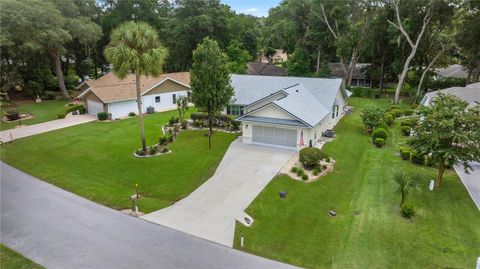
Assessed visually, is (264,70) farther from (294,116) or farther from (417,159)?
(417,159)

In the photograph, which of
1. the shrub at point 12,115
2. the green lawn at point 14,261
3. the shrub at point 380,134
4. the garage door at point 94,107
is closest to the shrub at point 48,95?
the shrub at point 12,115

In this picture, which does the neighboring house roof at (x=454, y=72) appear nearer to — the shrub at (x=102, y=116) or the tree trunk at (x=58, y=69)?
the shrub at (x=102, y=116)

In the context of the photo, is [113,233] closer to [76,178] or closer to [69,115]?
[76,178]

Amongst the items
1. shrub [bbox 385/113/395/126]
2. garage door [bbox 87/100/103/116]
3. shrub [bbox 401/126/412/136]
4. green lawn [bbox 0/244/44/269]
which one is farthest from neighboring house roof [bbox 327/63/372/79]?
green lawn [bbox 0/244/44/269]

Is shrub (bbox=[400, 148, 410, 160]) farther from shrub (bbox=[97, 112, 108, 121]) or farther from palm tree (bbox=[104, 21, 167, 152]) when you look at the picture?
shrub (bbox=[97, 112, 108, 121])

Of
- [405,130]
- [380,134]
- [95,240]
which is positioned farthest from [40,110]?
[405,130]

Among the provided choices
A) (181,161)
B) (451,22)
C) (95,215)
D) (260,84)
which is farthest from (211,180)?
(451,22)
